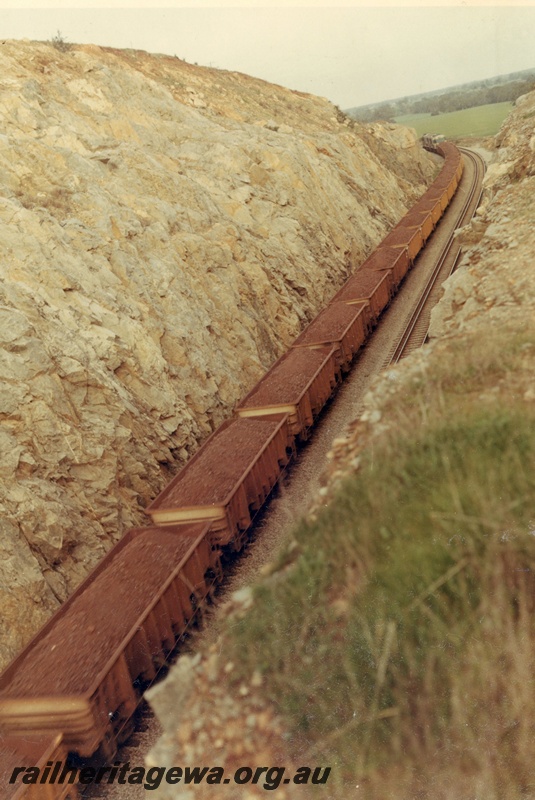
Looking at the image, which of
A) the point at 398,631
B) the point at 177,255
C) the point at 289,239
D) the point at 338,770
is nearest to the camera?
the point at 338,770

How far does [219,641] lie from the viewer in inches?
309

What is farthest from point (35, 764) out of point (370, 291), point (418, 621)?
point (370, 291)

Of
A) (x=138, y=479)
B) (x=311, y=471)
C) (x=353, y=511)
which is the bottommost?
(x=311, y=471)

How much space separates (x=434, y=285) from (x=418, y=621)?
22.6 meters

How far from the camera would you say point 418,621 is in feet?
22.4

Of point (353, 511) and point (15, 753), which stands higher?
point (353, 511)

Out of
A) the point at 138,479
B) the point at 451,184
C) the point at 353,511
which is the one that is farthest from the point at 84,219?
the point at 451,184

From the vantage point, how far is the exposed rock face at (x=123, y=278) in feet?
41.9

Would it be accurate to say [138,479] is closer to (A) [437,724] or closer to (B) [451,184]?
(A) [437,724]

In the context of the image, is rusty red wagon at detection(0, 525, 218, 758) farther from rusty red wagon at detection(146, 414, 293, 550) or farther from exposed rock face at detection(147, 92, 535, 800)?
exposed rock face at detection(147, 92, 535, 800)

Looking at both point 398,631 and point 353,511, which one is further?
point 353,511

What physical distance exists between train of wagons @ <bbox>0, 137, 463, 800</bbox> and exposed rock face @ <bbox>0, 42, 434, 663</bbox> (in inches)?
68.6

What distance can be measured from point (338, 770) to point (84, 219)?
688 inches

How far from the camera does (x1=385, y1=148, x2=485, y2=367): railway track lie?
21562mm
